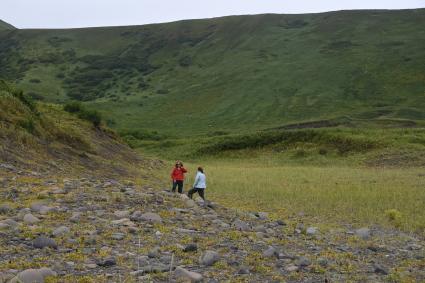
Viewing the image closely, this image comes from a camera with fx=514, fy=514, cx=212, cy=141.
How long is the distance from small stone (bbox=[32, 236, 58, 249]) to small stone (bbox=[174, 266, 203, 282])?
2.49 m

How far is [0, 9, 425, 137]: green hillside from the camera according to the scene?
8900 centimetres

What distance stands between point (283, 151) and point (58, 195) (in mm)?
43818

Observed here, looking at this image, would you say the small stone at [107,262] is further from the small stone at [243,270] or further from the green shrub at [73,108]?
the green shrub at [73,108]

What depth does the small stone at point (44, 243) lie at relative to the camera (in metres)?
9.17

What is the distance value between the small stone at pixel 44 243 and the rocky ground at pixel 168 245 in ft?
0.06

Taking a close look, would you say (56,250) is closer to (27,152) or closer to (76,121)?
(27,152)

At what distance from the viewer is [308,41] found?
123 m

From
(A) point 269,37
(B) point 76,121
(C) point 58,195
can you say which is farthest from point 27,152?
(A) point 269,37

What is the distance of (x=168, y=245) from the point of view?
1000 cm

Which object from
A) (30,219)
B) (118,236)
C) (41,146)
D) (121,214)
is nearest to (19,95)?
(41,146)

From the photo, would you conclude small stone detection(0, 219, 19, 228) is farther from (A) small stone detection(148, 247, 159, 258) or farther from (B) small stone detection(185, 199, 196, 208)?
(B) small stone detection(185, 199, 196, 208)

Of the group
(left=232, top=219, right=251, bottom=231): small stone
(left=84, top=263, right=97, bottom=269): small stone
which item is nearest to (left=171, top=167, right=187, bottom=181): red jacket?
(left=232, top=219, right=251, bottom=231): small stone

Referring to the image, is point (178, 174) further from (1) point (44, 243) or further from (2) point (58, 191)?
(1) point (44, 243)

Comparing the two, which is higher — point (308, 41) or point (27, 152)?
point (308, 41)
